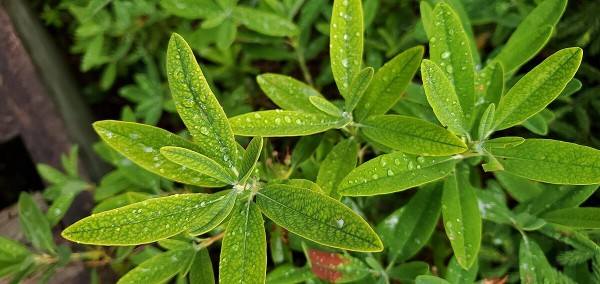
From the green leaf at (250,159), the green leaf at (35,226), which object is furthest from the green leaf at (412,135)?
the green leaf at (35,226)

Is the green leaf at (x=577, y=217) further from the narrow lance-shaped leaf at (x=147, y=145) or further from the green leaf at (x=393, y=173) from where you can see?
the narrow lance-shaped leaf at (x=147, y=145)

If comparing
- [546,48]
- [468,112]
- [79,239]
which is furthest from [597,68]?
[79,239]

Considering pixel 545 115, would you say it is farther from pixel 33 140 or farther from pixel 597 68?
pixel 33 140

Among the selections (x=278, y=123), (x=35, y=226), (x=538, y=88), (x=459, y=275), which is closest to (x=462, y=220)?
(x=459, y=275)

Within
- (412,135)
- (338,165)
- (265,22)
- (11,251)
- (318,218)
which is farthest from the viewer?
(265,22)

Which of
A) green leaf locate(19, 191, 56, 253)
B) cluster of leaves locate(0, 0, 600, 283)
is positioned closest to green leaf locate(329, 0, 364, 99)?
cluster of leaves locate(0, 0, 600, 283)

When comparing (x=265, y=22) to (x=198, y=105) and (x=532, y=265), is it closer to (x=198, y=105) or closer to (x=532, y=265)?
(x=198, y=105)

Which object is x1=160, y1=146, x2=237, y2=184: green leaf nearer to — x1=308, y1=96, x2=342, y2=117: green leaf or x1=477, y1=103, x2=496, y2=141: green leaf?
x1=308, y1=96, x2=342, y2=117: green leaf
